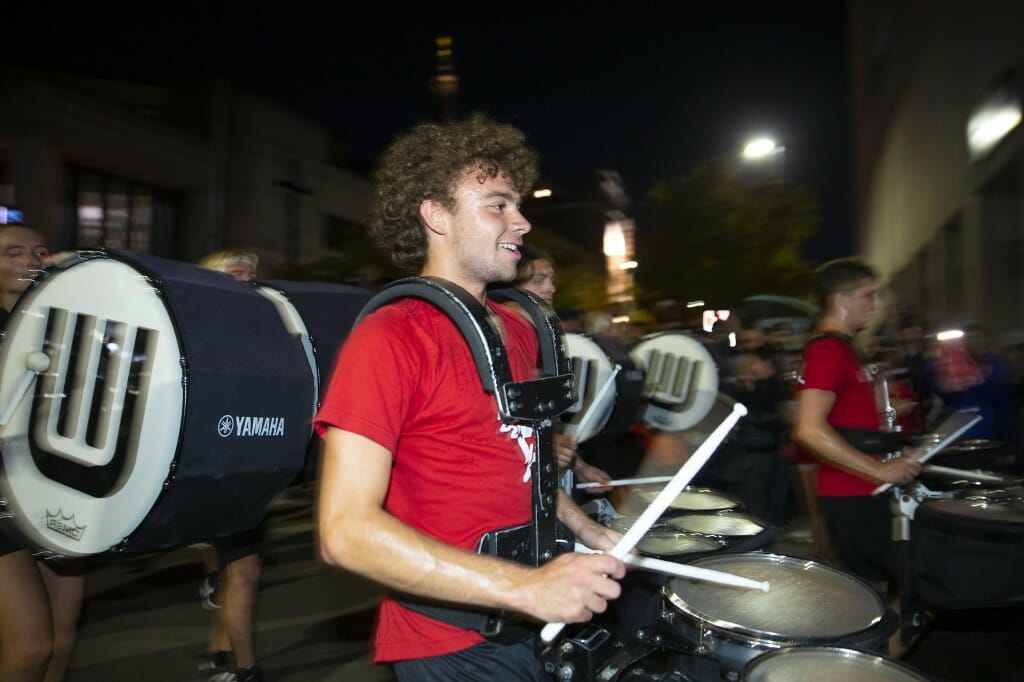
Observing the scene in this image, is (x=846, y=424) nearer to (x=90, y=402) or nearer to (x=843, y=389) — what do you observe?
(x=843, y=389)

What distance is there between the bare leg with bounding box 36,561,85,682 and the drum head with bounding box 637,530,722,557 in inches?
87.3

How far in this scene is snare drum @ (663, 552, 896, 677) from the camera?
6.23ft

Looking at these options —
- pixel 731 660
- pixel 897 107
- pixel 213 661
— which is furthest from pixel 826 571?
pixel 897 107

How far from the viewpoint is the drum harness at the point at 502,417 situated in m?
1.69

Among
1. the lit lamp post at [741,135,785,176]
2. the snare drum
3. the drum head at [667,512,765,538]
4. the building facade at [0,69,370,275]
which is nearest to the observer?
the snare drum

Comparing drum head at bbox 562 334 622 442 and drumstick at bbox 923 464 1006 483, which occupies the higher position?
drum head at bbox 562 334 622 442

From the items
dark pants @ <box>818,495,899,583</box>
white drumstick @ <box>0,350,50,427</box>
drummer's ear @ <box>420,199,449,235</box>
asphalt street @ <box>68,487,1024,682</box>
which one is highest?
drummer's ear @ <box>420,199,449,235</box>

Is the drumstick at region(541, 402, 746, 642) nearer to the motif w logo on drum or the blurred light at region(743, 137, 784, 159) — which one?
the motif w logo on drum

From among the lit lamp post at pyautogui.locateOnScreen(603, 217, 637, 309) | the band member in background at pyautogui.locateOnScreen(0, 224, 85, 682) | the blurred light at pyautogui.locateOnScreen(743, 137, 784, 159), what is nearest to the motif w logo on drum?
the band member in background at pyautogui.locateOnScreen(0, 224, 85, 682)

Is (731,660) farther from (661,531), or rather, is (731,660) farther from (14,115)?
(14,115)

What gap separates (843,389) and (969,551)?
2.87 ft

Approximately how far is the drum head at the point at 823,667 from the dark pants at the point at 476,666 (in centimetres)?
48

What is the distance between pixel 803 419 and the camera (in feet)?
11.7

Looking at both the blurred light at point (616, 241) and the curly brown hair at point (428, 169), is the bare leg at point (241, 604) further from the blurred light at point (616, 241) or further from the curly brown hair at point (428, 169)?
the blurred light at point (616, 241)
